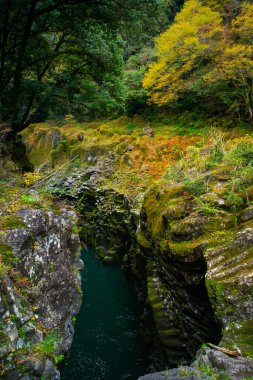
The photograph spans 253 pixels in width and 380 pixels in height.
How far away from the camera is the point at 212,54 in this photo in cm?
1675

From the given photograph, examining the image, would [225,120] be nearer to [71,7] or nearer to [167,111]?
[167,111]

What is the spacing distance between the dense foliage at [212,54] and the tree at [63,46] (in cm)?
733

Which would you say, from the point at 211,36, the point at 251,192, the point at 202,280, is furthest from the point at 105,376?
the point at 211,36

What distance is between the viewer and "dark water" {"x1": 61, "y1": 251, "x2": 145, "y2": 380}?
10.1 meters

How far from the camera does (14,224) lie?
6102 mm

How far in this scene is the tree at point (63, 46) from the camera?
8312 millimetres

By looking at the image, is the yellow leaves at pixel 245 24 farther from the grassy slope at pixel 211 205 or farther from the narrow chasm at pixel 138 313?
the narrow chasm at pixel 138 313

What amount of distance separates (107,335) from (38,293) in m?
7.20

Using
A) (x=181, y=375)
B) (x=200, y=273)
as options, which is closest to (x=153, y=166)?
(x=200, y=273)

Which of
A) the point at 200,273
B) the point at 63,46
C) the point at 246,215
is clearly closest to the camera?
the point at 246,215

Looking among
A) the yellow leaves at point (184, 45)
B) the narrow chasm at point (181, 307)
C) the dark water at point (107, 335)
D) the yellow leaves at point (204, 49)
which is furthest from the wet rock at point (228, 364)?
the yellow leaves at point (184, 45)

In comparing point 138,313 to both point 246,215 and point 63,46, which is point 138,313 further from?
point 63,46

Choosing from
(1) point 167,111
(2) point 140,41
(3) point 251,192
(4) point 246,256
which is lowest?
(4) point 246,256

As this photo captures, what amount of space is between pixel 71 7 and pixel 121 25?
1.66m
